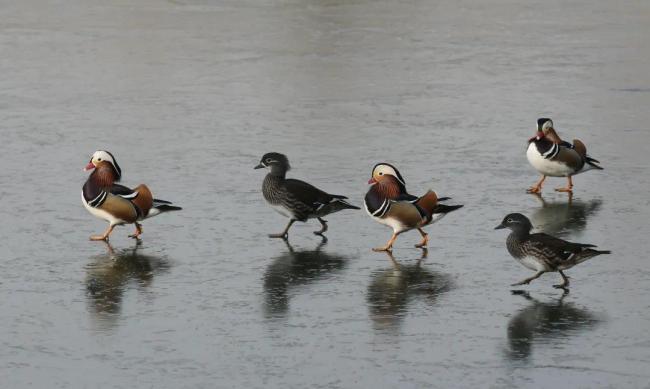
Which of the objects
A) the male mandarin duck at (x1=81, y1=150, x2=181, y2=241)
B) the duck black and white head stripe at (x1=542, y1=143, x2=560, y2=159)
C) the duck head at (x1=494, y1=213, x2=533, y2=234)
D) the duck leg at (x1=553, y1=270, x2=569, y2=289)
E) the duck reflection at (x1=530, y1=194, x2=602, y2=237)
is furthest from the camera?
the duck black and white head stripe at (x1=542, y1=143, x2=560, y2=159)

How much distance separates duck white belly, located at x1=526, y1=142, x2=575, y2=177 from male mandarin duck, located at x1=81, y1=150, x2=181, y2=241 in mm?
3992

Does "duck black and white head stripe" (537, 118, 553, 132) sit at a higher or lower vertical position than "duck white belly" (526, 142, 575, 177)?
higher

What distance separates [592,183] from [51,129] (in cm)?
667

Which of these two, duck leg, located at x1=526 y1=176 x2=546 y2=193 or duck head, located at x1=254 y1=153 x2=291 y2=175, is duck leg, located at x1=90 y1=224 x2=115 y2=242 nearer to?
duck head, located at x1=254 y1=153 x2=291 y2=175

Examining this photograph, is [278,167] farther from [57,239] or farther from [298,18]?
[298,18]

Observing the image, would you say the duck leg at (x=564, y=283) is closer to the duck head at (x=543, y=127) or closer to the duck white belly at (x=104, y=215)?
the duck head at (x=543, y=127)

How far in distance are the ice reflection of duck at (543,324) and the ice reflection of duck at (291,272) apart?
5.84ft

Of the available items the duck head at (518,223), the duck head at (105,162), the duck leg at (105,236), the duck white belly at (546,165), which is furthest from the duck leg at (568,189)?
the duck leg at (105,236)

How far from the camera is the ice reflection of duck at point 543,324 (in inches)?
392

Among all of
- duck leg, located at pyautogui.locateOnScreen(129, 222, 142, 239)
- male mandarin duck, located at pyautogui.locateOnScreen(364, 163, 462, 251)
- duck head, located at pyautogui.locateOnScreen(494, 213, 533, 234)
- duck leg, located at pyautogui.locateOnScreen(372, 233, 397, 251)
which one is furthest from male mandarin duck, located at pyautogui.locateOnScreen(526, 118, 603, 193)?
duck leg, located at pyautogui.locateOnScreen(129, 222, 142, 239)

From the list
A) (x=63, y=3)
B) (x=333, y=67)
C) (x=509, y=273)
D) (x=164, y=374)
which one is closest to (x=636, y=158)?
(x=509, y=273)

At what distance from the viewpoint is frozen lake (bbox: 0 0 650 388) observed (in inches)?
386

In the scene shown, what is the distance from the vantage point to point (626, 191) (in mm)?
14812

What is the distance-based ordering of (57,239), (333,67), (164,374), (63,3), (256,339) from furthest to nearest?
(63,3)
(333,67)
(57,239)
(256,339)
(164,374)
